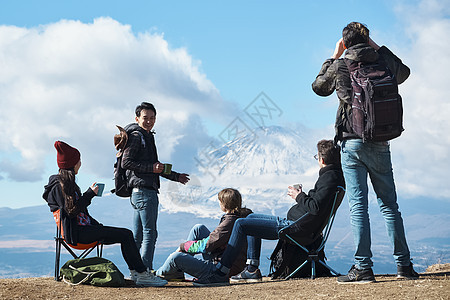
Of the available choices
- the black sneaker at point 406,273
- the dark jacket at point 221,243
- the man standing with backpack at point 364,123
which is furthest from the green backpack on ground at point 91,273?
the black sneaker at point 406,273

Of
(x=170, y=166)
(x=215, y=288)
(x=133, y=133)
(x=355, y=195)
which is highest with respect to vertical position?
(x=133, y=133)

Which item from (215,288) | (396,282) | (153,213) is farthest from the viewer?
(153,213)

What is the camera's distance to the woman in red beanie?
6.44m

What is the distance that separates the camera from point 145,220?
275 inches

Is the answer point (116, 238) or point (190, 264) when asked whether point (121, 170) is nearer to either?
point (116, 238)

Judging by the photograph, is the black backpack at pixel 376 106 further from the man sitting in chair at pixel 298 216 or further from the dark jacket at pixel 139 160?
the dark jacket at pixel 139 160

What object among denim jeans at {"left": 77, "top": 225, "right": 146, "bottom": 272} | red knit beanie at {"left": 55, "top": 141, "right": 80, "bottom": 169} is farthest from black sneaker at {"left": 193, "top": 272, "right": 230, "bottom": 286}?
red knit beanie at {"left": 55, "top": 141, "right": 80, "bottom": 169}

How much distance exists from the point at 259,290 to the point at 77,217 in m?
2.47

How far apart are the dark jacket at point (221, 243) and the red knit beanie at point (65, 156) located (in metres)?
1.82

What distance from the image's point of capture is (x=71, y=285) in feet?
20.9

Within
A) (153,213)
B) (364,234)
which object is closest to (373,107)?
(364,234)

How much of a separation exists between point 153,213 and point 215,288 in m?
1.41

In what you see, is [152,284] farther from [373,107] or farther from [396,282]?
[373,107]

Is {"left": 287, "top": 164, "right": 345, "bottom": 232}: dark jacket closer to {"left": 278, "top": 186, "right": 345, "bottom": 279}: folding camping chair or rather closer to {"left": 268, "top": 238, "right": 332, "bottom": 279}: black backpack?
{"left": 278, "top": 186, "right": 345, "bottom": 279}: folding camping chair
